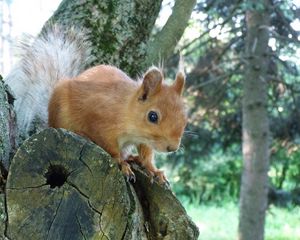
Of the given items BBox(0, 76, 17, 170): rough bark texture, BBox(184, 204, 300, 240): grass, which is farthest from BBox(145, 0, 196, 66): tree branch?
BBox(184, 204, 300, 240): grass

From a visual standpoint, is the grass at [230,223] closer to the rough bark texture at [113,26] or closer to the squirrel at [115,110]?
the rough bark texture at [113,26]

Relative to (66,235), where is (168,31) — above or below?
above

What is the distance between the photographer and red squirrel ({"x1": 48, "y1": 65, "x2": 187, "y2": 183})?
1.89 meters

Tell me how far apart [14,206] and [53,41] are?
0.98 metres

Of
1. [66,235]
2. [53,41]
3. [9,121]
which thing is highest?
[53,41]

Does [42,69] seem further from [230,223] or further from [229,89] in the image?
[230,223]

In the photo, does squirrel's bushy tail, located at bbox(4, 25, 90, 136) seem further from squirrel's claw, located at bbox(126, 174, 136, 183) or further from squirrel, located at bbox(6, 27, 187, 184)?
squirrel's claw, located at bbox(126, 174, 136, 183)

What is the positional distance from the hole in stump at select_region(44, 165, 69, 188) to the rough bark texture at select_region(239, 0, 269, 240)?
398 centimetres

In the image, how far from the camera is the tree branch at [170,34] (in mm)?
2703

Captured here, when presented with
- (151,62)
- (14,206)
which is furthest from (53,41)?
(14,206)

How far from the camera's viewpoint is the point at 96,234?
149 cm

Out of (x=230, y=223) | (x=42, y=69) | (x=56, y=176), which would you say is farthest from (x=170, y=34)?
(x=230, y=223)

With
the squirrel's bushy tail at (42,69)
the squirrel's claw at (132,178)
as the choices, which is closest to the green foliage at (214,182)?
the squirrel's bushy tail at (42,69)

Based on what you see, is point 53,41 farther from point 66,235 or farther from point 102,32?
point 66,235
